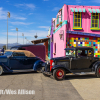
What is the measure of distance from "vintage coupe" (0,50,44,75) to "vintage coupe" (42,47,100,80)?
191cm

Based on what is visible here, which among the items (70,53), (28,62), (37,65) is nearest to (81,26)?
(70,53)

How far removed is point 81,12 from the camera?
49.6 feet

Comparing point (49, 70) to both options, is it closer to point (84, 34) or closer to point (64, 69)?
point (64, 69)

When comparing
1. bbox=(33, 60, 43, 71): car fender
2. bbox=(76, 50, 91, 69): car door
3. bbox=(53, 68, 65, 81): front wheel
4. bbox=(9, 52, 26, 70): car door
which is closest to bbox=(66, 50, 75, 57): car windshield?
bbox=(76, 50, 91, 69): car door

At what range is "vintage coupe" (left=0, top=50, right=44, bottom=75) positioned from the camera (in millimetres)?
9897

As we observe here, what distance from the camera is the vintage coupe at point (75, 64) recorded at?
27.4 feet

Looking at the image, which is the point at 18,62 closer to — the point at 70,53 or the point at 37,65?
the point at 37,65

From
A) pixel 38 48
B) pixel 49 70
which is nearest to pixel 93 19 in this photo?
pixel 38 48

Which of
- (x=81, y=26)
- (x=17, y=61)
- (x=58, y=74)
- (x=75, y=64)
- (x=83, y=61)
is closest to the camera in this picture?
(x=58, y=74)

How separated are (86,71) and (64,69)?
145 centimetres

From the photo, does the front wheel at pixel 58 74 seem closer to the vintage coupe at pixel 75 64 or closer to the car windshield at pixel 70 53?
the vintage coupe at pixel 75 64

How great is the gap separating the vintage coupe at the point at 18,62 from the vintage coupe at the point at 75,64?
6.26 ft

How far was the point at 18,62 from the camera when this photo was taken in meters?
10.3

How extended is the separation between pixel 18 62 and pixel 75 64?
12.8 ft
